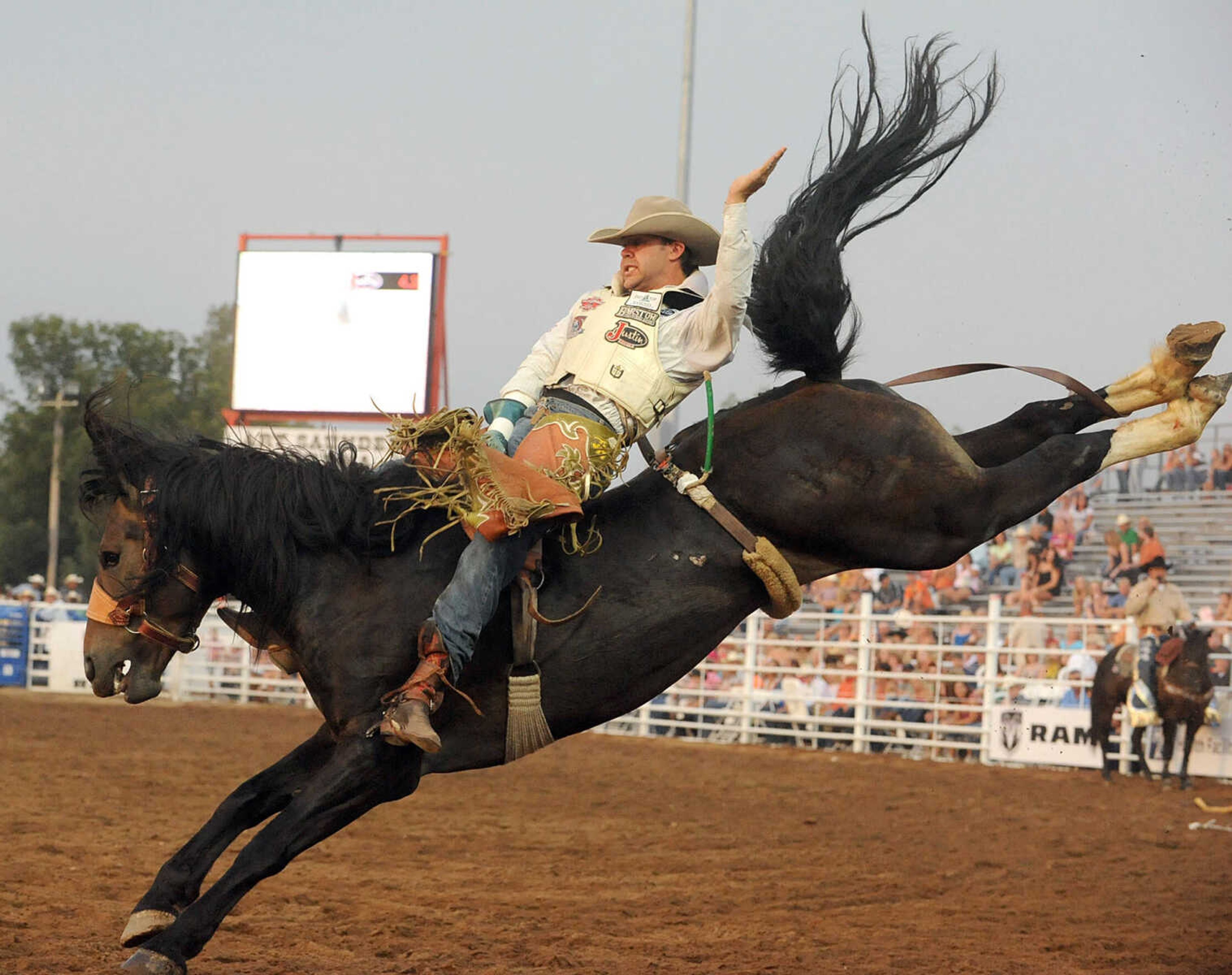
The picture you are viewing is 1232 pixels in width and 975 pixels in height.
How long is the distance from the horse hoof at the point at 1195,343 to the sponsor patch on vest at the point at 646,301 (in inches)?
69.3

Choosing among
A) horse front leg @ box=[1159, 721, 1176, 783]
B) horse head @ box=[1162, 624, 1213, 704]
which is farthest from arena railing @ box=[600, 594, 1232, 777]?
horse front leg @ box=[1159, 721, 1176, 783]

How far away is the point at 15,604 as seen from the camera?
2212 cm

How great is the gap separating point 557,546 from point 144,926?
1769mm

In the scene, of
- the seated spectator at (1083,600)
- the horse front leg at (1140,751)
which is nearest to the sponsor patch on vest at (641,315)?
the horse front leg at (1140,751)

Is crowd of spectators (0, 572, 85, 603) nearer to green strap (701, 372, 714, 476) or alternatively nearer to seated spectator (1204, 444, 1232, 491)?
seated spectator (1204, 444, 1232, 491)

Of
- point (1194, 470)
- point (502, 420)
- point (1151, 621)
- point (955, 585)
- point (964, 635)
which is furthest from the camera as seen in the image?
point (1194, 470)

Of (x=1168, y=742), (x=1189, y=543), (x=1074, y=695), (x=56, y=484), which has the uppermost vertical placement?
(x=56, y=484)

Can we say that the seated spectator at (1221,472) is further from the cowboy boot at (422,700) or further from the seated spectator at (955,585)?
the cowboy boot at (422,700)

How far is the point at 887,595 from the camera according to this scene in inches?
715

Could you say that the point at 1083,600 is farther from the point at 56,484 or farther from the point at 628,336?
the point at 56,484

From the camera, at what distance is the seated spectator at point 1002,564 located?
1853 centimetres

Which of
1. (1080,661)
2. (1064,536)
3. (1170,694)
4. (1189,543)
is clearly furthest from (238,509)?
(1189,543)

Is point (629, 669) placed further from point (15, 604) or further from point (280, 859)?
point (15, 604)

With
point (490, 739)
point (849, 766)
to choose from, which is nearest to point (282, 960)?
point (490, 739)
